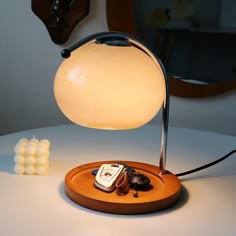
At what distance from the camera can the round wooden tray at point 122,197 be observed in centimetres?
91

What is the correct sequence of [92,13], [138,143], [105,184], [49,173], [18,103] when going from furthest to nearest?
[18,103] → [92,13] → [138,143] → [49,173] → [105,184]

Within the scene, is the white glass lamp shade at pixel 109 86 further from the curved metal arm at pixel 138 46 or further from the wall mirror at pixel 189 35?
the wall mirror at pixel 189 35

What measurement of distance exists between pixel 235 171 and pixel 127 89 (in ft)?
1.41

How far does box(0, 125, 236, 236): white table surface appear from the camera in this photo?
2.80ft

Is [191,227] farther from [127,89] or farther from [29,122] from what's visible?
[29,122]

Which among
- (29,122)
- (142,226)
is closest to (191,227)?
(142,226)

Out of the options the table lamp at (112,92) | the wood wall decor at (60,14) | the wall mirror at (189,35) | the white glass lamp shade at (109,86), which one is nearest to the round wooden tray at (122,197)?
the table lamp at (112,92)

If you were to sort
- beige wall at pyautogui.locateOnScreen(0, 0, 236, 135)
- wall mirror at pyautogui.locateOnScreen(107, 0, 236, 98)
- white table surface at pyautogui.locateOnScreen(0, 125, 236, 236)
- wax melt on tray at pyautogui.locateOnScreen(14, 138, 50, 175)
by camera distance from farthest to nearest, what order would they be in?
beige wall at pyautogui.locateOnScreen(0, 0, 236, 135) → wall mirror at pyautogui.locateOnScreen(107, 0, 236, 98) → wax melt on tray at pyautogui.locateOnScreen(14, 138, 50, 175) → white table surface at pyautogui.locateOnScreen(0, 125, 236, 236)

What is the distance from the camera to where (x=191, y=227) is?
86cm

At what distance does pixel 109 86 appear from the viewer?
92 cm

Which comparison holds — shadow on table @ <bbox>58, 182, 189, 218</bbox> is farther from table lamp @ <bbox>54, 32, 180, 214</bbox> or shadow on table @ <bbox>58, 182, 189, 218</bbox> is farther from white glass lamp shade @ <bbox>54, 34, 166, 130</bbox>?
white glass lamp shade @ <bbox>54, 34, 166, 130</bbox>

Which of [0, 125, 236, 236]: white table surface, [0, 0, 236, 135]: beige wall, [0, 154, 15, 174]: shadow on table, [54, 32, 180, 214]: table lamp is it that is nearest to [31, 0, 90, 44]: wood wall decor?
[0, 0, 236, 135]: beige wall

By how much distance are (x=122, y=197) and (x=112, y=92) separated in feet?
0.69

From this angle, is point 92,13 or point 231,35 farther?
point 92,13
